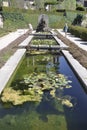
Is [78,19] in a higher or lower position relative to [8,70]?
lower

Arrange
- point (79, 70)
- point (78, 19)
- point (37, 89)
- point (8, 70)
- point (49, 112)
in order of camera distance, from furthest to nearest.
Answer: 1. point (78, 19)
2. point (79, 70)
3. point (8, 70)
4. point (37, 89)
5. point (49, 112)

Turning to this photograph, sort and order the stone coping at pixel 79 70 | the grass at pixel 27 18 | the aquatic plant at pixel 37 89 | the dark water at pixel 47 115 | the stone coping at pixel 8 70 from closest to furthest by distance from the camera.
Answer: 1. the dark water at pixel 47 115
2. the aquatic plant at pixel 37 89
3. the stone coping at pixel 8 70
4. the stone coping at pixel 79 70
5. the grass at pixel 27 18

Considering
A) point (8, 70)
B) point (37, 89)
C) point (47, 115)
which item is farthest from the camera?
point (8, 70)

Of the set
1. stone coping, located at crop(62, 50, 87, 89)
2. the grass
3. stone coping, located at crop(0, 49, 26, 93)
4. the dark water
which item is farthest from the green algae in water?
the grass

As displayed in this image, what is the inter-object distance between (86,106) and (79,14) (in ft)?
158

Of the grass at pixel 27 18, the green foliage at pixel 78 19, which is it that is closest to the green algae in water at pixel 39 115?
the grass at pixel 27 18

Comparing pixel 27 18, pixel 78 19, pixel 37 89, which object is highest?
pixel 37 89

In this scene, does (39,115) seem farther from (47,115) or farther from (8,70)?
(8,70)

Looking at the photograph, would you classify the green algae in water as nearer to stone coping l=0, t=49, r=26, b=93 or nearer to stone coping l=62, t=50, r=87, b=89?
stone coping l=0, t=49, r=26, b=93

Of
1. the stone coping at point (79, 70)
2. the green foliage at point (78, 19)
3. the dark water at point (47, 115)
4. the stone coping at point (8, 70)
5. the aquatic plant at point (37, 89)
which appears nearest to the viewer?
the dark water at point (47, 115)

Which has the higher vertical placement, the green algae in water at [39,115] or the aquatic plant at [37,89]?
the green algae in water at [39,115]

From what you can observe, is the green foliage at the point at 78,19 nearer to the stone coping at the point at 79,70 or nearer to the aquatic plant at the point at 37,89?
the stone coping at the point at 79,70

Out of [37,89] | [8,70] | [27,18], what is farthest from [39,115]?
[27,18]

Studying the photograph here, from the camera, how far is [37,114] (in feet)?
25.5
